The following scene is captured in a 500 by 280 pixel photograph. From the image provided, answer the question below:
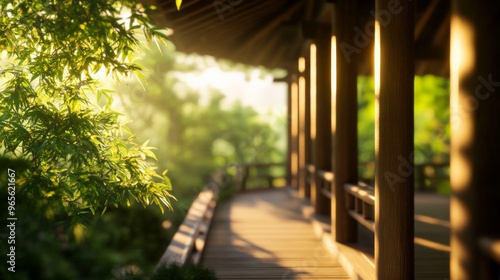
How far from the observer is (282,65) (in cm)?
1059

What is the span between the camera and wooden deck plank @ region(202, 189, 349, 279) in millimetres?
4922

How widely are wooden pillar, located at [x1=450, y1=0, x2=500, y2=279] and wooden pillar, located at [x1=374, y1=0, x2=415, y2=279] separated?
1.20 m

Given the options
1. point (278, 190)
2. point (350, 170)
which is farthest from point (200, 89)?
point (350, 170)

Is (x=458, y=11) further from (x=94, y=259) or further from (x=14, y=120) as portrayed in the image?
(x=94, y=259)

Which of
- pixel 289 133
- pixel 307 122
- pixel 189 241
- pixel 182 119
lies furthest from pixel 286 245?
pixel 182 119

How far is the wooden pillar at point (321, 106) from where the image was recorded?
6980 mm

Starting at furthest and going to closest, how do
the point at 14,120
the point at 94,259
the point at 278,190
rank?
the point at 278,190
the point at 94,259
the point at 14,120

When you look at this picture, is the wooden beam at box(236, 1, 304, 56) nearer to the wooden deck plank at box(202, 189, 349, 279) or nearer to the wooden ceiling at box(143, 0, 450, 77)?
the wooden ceiling at box(143, 0, 450, 77)

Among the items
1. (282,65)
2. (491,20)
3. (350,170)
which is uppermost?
(282,65)

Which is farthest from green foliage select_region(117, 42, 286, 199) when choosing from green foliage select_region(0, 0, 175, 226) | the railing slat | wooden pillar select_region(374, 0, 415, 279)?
wooden pillar select_region(374, 0, 415, 279)

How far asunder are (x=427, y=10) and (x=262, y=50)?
3053mm

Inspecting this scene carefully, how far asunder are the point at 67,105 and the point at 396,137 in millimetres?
2375

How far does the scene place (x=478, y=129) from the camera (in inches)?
91.4

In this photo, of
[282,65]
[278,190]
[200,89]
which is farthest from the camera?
[200,89]
